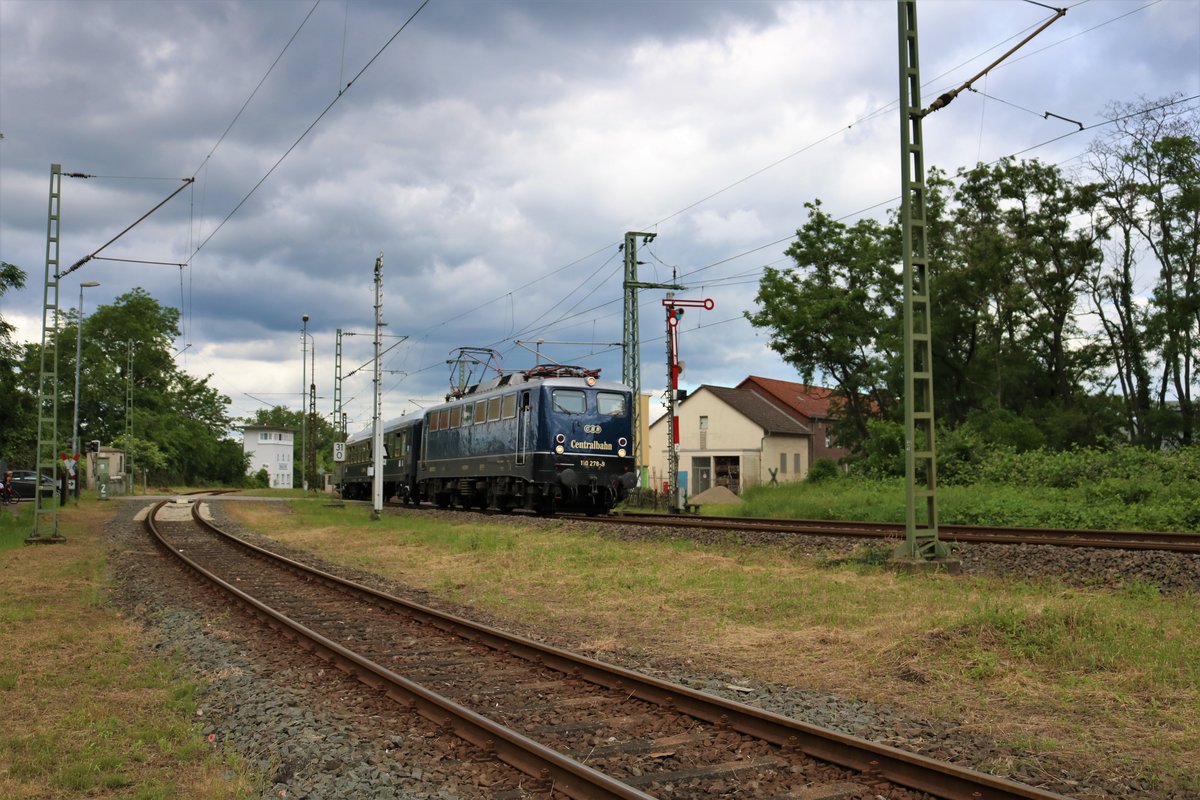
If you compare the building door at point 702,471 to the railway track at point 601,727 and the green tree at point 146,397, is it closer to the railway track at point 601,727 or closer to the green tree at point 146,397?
the green tree at point 146,397

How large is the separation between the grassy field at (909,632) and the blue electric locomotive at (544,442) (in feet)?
26.0

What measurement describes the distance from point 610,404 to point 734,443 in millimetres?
29836

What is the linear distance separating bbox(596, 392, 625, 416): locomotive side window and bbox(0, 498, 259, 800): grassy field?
14514 mm

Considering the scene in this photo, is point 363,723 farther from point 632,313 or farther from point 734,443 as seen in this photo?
point 734,443

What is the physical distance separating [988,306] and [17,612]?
33.9 m

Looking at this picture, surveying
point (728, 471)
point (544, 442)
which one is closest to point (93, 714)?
point (544, 442)

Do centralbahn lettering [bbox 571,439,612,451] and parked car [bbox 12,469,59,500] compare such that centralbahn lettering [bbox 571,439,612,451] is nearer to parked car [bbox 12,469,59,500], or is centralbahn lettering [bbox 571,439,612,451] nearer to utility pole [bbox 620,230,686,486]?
utility pole [bbox 620,230,686,486]

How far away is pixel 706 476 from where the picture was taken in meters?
55.9

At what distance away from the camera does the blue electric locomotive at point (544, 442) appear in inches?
953

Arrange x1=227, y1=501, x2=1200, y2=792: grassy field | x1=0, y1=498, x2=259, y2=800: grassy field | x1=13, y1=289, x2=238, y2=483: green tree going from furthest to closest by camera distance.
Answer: x1=13, y1=289, x2=238, y2=483: green tree < x1=227, y1=501, x2=1200, y2=792: grassy field < x1=0, y1=498, x2=259, y2=800: grassy field

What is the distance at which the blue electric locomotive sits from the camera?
79.4ft

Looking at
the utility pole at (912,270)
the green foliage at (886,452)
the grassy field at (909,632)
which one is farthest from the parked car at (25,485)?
the utility pole at (912,270)

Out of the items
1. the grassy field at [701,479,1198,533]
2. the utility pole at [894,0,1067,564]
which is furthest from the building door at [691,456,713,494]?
the utility pole at [894,0,1067,564]

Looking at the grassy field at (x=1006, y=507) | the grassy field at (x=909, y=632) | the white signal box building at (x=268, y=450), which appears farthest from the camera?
the white signal box building at (x=268, y=450)
